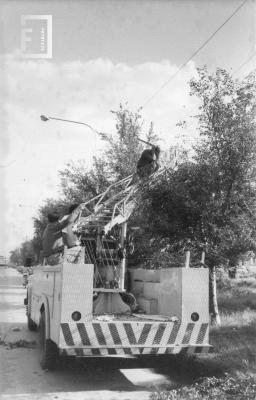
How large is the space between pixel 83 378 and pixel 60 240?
260 centimetres

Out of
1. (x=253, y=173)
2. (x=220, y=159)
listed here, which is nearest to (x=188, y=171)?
(x=220, y=159)

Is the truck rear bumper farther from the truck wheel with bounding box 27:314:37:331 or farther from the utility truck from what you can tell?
the truck wheel with bounding box 27:314:37:331

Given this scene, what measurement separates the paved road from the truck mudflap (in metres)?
0.47

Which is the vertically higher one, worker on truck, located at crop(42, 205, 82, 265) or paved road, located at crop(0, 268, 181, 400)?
worker on truck, located at crop(42, 205, 82, 265)

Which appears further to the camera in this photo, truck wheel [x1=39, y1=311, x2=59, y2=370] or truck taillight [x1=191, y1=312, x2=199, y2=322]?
truck wheel [x1=39, y1=311, x2=59, y2=370]

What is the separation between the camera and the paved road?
601 cm

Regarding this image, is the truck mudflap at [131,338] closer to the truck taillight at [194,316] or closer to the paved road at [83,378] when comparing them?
the truck taillight at [194,316]

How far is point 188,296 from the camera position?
22.2ft

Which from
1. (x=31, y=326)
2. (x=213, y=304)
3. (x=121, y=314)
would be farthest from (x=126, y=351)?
(x=31, y=326)

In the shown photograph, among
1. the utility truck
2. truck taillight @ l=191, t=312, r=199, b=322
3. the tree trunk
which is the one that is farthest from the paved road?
the tree trunk

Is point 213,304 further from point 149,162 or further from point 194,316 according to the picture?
point 194,316

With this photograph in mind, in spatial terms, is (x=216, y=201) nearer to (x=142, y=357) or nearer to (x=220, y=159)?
(x=220, y=159)

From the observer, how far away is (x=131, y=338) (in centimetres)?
644

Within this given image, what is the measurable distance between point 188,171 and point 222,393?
18.2 ft
